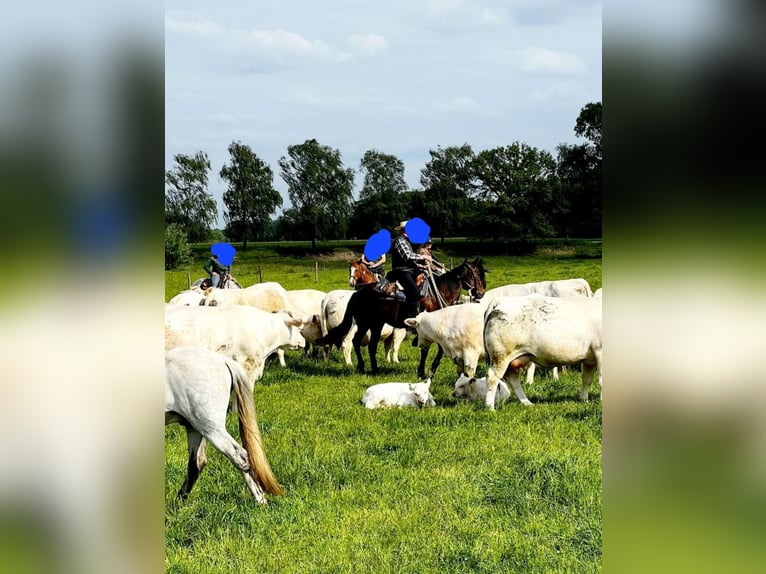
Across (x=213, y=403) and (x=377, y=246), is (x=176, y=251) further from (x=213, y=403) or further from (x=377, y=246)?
(x=213, y=403)

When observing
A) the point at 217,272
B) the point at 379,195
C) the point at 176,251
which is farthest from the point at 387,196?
the point at 217,272

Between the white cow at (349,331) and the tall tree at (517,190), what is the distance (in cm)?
4238

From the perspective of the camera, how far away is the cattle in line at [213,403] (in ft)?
18.5

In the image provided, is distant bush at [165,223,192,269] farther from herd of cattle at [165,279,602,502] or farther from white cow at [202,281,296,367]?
herd of cattle at [165,279,602,502]

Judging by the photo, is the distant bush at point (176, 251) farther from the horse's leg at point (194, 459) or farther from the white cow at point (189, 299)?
the horse's leg at point (194, 459)

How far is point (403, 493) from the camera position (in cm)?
636

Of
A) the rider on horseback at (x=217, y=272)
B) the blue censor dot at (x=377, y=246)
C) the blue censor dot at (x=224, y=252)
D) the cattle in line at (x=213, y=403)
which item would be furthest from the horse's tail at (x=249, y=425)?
the rider on horseback at (x=217, y=272)

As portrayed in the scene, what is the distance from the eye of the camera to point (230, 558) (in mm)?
5035

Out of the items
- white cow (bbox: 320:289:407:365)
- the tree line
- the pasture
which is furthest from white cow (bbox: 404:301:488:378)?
the tree line
